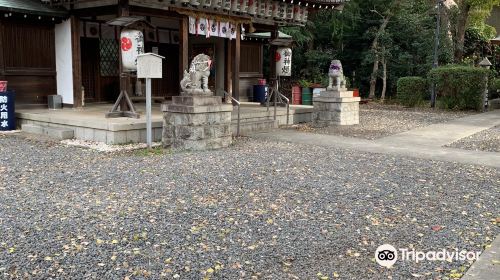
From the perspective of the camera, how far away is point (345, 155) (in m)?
8.54

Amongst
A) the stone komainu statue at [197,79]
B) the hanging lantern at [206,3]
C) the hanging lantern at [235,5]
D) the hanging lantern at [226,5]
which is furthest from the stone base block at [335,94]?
the stone komainu statue at [197,79]

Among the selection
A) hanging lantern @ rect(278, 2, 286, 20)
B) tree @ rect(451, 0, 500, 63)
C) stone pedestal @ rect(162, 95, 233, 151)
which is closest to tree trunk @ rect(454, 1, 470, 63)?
tree @ rect(451, 0, 500, 63)

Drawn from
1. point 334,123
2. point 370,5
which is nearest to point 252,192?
point 334,123

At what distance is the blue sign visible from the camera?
419 inches

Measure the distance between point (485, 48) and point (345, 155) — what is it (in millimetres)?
20132

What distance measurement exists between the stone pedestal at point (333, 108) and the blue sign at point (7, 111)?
7881 millimetres

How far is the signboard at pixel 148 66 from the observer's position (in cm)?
891

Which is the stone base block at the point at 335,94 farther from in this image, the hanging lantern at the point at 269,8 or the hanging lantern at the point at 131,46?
the hanging lantern at the point at 131,46

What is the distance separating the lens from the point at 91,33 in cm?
1319

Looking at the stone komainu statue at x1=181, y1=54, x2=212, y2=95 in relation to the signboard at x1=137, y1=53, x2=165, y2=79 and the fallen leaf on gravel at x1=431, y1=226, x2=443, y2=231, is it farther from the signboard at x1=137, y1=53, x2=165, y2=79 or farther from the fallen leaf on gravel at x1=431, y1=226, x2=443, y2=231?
the fallen leaf on gravel at x1=431, y1=226, x2=443, y2=231

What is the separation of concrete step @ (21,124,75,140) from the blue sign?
0.32 metres

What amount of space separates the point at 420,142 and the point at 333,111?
10.9ft

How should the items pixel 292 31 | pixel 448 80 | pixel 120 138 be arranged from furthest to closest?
pixel 292 31 < pixel 448 80 < pixel 120 138

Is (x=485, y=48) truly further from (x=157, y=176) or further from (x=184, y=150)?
(x=157, y=176)
